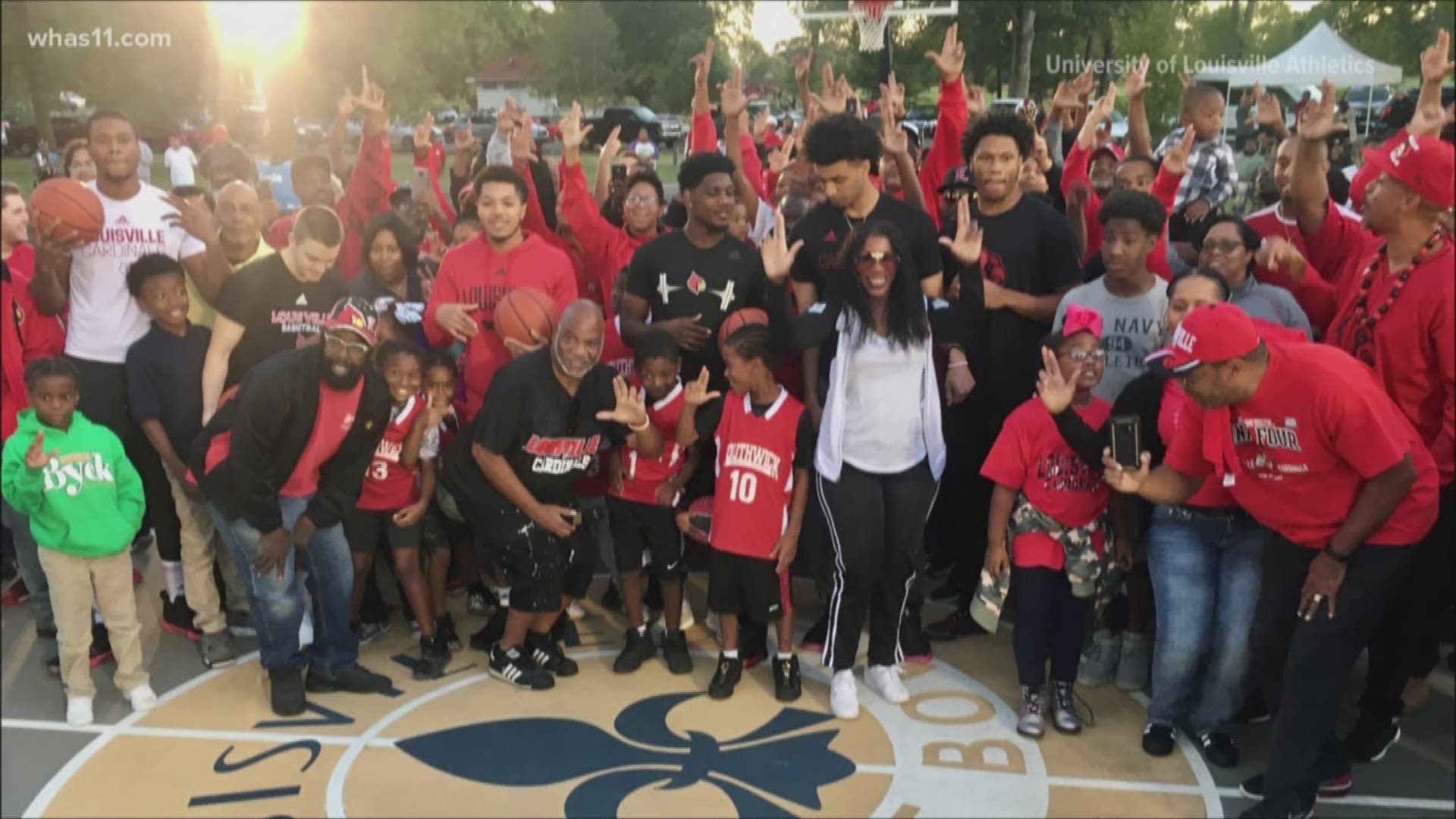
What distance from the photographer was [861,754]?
442 cm

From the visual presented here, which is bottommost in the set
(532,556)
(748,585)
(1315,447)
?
(748,585)

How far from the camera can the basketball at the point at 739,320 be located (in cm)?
469

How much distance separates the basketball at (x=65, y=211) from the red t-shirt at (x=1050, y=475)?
399cm

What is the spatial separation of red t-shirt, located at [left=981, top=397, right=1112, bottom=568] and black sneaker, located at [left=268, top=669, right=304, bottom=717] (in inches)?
123

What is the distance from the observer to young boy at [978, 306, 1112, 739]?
14.6ft

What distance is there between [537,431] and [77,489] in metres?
1.80

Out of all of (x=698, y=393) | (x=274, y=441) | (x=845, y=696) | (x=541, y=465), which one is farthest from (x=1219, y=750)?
(x=274, y=441)

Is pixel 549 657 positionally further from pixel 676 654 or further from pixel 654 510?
pixel 654 510

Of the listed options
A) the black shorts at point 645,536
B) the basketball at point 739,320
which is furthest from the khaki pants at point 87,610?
the basketball at point 739,320

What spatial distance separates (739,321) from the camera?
4734 mm

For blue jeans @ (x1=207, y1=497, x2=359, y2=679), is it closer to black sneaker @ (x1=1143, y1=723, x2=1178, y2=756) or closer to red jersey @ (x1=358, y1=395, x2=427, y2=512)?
red jersey @ (x1=358, y1=395, x2=427, y2=512)

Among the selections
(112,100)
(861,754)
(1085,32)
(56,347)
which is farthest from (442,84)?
(861,754)

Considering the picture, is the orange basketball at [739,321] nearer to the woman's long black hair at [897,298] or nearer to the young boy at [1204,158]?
the woman's long black hair at [897,298]

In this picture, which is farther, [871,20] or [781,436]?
[871,20]
